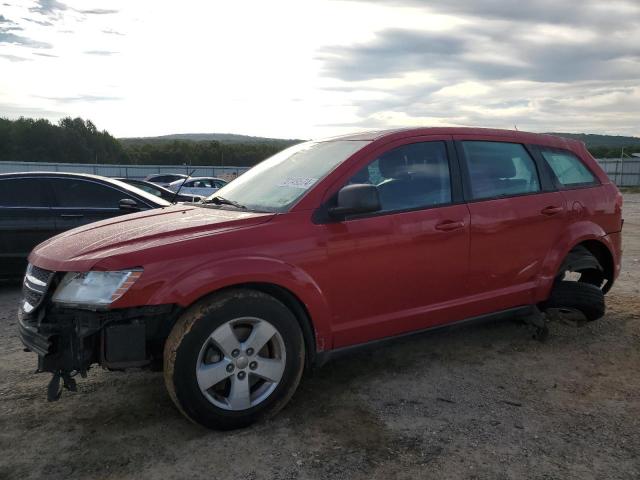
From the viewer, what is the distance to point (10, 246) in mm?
6258

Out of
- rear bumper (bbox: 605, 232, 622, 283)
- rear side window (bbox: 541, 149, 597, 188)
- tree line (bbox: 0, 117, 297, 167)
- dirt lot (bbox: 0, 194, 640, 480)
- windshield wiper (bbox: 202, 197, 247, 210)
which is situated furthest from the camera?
tree line (bbox: 0, 117, 297, 167)

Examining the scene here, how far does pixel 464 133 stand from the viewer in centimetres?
412

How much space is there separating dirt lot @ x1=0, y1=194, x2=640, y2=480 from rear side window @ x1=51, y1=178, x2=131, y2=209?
8.83 ft

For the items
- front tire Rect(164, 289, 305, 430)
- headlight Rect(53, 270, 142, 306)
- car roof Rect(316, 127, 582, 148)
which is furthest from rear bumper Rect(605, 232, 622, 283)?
headlight Rect(53, 270, 142, 306)

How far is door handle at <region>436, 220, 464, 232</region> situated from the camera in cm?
372

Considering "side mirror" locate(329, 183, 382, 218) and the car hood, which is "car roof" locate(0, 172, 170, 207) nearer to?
the car hood

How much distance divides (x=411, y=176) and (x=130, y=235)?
1862 millimetres

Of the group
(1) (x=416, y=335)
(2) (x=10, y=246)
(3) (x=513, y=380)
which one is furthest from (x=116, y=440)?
(2) (x=10, y=246)

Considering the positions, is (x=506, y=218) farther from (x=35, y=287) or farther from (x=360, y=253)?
(x=35, y=287)

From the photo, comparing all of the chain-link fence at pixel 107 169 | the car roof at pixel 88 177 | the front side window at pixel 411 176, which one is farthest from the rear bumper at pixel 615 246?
the chain-link fence at pixel 107 169

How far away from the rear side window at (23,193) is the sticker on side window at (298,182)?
13.3 feet

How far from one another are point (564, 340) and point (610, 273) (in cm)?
83

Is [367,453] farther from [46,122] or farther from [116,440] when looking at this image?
[46,122]

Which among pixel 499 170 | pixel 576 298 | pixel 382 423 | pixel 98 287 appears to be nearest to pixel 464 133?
pixel 499 170
